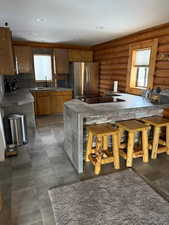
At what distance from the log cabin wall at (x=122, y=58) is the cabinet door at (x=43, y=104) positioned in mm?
1997

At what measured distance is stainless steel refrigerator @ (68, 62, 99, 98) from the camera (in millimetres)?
5223

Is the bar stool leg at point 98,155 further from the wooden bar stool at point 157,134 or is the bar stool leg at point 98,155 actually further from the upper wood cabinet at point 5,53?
the upper wood cabinet at point 5,53

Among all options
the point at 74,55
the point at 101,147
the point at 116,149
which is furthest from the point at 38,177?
the point at 74,55

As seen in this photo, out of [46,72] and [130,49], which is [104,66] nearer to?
[130,49]

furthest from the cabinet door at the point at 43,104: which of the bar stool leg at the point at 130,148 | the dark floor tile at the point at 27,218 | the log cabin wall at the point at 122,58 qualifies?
the dark floor tile at the point at 27,218

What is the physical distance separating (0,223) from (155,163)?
2249 mm

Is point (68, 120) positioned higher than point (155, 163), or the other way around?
point (68, 120)

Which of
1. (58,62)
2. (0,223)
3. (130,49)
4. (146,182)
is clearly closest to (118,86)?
(130,49)

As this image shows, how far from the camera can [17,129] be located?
9.89ft

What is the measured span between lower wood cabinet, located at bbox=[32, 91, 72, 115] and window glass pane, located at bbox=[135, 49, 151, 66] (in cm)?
243

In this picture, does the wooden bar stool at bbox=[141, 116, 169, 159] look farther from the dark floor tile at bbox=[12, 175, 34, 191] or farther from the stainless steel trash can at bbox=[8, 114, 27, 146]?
the stainless steel trash can at bbox=[8, 114, 27, 146]

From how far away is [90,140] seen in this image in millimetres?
2285

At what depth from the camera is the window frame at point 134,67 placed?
3.21 m

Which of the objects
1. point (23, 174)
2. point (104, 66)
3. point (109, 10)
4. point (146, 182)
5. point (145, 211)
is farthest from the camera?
point (104, 66)
